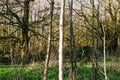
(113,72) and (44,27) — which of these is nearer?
(113,72)

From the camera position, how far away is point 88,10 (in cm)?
2444

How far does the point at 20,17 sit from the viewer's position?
72.6 ft

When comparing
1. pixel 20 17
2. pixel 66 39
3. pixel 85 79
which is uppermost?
pixel 20 17

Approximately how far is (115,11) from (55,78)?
40.6 feet

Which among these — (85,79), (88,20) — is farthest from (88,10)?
(85,79)

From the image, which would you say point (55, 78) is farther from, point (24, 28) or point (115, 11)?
point (115, 11)

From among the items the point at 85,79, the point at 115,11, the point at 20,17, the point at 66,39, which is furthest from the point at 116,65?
the point at 115,11

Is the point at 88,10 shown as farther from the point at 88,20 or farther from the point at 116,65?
the point at 116,65

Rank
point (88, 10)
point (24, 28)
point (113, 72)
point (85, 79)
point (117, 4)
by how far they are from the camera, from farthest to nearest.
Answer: point (117, 4)
point (88, 10)
point (24, 28)
point (113, 72)
point (85, 79)

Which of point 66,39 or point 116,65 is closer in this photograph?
point 116,65

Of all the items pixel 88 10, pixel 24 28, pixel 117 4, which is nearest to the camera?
pixel 24 28

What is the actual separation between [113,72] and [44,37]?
6.84 m

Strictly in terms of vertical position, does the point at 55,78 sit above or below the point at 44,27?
below

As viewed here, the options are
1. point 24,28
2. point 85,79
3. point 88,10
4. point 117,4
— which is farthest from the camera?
point 117,4
